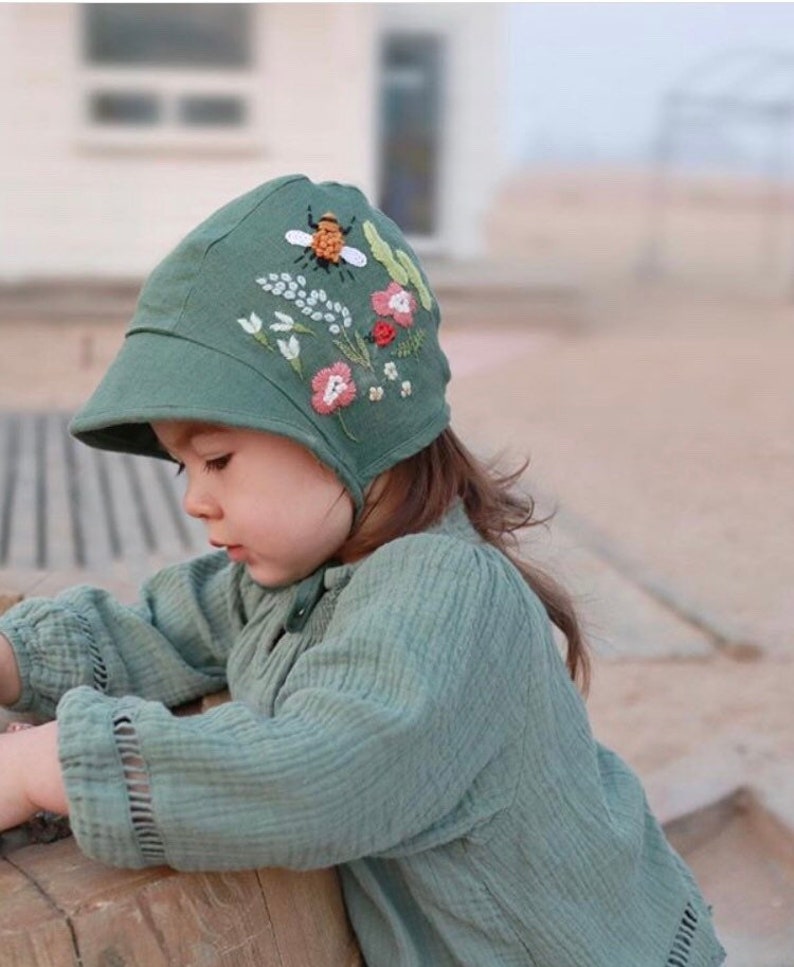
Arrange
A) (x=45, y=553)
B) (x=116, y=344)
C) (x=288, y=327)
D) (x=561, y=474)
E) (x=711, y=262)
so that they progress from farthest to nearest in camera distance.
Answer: (x=711, y=262) < (x=116, y=344) < (x=561, y=474) < (x=45, y=553) < (x=288, y=327)

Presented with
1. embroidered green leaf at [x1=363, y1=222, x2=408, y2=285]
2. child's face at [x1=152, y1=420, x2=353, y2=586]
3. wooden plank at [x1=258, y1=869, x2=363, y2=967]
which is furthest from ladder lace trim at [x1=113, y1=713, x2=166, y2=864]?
embroidered green leaf at [x1=363, y1=222, x2=408, y2=285]

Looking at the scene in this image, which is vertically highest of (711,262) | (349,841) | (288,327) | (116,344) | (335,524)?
(288,327)

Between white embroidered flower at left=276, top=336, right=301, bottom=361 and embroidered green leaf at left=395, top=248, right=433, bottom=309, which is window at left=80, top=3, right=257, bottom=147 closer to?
embroidered green leaf at left=395, top=248, right=433, bottom=309

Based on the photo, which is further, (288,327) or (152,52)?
(152,52)

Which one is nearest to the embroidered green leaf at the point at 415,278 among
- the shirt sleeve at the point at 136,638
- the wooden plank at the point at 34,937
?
the shirt sleeve at the point at 136,638

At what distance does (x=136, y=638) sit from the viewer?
1590 mm

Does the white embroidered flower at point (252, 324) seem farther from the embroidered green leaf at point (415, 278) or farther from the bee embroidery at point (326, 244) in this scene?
the embroidered green leaf at point (415, 278)

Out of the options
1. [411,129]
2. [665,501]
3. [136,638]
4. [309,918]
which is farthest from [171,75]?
[309,918]

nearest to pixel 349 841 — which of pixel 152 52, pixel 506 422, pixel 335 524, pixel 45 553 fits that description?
pixel 335 524

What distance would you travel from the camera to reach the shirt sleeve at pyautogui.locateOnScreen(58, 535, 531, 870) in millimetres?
1093

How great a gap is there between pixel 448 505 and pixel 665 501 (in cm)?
413

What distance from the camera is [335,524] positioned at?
1.33 metres

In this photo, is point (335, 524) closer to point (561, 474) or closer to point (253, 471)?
point (253, 471)

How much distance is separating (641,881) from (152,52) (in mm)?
8729
